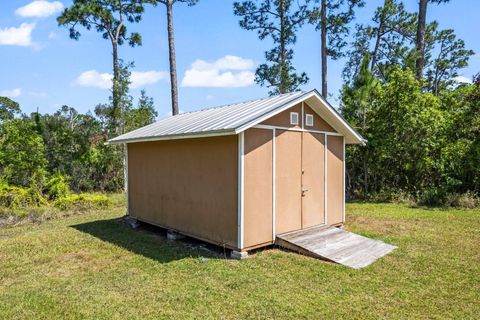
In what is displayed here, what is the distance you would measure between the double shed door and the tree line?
631 centimetres

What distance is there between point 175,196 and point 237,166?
7.76ft

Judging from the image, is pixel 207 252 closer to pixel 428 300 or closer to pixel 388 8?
pixel 428 300

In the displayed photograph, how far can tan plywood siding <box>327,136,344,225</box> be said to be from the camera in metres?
8.50

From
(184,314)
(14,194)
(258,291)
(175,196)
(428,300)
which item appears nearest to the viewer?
(184,314)

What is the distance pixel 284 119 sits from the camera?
23.7 feet

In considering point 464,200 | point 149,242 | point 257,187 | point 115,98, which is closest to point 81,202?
point 115,98

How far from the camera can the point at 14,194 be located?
11.7 metres

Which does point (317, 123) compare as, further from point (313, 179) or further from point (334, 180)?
point (334, 180)

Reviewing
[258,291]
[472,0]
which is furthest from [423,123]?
[258,291]

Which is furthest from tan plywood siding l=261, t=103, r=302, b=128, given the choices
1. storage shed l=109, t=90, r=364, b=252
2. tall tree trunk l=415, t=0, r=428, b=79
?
tall tree trunk l=415, t=0, r=428, b=79

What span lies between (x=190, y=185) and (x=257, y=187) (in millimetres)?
1737

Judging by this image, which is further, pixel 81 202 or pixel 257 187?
pixel 81 202

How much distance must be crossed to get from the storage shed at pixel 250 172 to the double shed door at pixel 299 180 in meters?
0.02

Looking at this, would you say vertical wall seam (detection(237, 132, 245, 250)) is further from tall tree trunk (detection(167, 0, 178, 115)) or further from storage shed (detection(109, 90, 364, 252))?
tall tree trunk (detection(167, 0, 178, 115))
